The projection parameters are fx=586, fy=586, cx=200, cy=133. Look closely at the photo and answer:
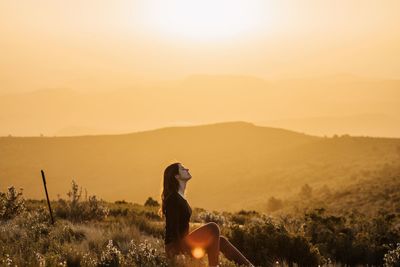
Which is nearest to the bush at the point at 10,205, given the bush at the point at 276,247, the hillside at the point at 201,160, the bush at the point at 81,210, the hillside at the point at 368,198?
the bush at the point at 81,210

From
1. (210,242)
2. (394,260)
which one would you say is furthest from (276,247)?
(210,242)

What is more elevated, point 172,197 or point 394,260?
point 172,197

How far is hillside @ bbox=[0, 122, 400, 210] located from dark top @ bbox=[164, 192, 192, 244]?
6100 cm

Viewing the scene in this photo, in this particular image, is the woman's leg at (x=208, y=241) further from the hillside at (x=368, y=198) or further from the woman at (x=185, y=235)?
the hillside at (x=368, y=198)

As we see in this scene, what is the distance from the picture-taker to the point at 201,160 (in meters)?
129

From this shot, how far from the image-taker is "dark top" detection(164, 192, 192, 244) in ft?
24.5

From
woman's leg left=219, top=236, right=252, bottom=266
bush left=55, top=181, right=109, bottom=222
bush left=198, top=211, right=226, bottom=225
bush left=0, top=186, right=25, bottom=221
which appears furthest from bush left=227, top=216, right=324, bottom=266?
bush left=0, top=186, right=25, bottom=221

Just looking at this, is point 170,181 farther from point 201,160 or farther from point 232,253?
point 201,160

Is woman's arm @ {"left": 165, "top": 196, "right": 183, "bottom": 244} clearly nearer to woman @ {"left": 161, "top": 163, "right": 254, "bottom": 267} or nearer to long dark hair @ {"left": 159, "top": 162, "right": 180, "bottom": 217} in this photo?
woman @ {"left": 161, "top": 163, "right": 254, "bottom": 267}

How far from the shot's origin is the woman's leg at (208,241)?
7.48 metres

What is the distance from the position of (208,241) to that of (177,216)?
51cm

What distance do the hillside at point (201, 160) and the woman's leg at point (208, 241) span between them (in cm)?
6094

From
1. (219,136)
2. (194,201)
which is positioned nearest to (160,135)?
(219,136)

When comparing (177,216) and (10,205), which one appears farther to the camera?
(10,205)
